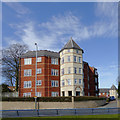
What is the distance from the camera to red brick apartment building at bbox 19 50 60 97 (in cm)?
4419

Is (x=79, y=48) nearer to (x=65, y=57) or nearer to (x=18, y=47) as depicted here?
(x=65, y=57)

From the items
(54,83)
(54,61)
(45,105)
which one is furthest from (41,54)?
(45,105)

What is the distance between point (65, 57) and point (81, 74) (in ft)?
20.3

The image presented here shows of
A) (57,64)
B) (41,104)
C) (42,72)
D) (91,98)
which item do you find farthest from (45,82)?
(91,98)

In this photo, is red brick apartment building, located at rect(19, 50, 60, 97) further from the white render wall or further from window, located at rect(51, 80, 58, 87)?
the white render wall

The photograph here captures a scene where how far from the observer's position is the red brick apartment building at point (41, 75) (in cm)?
4419

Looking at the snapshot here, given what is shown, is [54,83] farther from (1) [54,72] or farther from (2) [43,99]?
(2) [43,99]

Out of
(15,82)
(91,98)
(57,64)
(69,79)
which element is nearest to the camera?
(91,98)

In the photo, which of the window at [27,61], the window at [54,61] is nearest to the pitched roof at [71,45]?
the window at [54,61]

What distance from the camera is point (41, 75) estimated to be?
4469 cm

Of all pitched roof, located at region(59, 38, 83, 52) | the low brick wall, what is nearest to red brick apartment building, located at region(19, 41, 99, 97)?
pitched roof, located at region(59, 38, 83, 52)

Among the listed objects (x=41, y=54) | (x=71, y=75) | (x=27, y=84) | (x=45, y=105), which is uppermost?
(x=41, y=54)

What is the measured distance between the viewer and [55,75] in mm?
45938

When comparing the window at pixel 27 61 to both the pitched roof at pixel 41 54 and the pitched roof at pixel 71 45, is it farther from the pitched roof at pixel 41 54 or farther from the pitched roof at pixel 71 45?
the pitched roof at pixel 71 45
